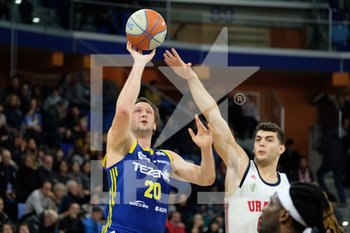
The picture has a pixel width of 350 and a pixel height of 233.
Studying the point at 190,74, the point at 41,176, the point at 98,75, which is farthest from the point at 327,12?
the point at 190,74

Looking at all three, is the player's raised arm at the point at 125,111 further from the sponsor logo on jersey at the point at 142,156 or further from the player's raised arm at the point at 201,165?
the player's raised arm at the point at 201,165

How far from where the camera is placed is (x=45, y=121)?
16719mm

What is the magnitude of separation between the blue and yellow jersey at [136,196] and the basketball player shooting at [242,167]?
3.51ft

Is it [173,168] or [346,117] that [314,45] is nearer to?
[346,117]

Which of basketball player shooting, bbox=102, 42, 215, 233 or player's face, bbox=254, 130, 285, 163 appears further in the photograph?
player's face, bbox=254, 130, 285, 163

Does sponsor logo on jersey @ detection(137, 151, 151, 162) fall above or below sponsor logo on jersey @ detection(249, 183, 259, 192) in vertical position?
above

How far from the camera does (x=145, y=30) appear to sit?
24.4 feet

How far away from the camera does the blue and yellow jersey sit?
7098 millimetres

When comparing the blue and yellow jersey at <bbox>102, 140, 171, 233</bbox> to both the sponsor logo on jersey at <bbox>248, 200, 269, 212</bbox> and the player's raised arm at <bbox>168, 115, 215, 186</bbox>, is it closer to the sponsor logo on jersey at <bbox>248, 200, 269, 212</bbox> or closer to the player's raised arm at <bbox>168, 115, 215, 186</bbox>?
the player's raised arm at <bbox>168, 115, 215, 186</bbox>

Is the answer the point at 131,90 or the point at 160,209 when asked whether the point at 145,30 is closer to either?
the point at 131,90

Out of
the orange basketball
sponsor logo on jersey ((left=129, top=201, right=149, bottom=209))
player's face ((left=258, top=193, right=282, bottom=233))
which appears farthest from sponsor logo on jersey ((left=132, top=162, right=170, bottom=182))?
player's face ((left=258, top=193, right=282, bottom=233))

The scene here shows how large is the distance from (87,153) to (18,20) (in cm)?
413

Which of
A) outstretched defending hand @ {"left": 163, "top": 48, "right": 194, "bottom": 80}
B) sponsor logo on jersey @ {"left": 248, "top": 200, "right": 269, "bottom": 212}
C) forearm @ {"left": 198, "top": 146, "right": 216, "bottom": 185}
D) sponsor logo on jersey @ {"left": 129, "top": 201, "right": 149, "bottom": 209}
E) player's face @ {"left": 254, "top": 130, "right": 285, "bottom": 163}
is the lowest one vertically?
sponsor logo on jersey @ {"left": 129, "top": 201, "right": 149, "bottom": 209}

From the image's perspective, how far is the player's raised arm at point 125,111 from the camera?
6.80m
